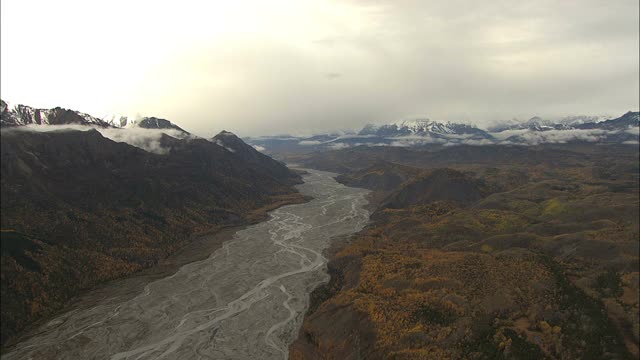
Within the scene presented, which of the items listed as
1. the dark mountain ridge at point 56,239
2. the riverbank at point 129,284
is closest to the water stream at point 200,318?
the riverbank at point 129,284

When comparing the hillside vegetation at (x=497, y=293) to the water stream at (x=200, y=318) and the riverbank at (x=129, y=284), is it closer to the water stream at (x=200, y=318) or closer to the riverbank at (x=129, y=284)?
the water stream at (x=200, y=318)

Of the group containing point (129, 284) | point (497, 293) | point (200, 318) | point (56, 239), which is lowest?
point (129, 284)

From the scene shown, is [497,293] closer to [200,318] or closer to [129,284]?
[200,318]

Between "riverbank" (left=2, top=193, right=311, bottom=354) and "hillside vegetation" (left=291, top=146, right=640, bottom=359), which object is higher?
"hillside vegetation" (left=291, top=146, right=640, bottom=359)

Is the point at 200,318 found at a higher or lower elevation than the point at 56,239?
lower

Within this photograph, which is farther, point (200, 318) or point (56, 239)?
point (56, 239)

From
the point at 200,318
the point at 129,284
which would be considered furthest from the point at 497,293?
the point at 129,284

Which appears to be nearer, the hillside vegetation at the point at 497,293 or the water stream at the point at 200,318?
the hillside vegetation at the point at 497,293

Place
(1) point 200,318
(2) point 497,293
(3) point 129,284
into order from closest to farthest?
(2) point 497,293 < (1) point 200,318 < (3) point 129,284

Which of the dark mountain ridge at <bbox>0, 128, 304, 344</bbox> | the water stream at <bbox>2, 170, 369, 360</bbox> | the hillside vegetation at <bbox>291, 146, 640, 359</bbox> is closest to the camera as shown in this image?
the hillside vegetation at <bbox>291, 146, 640, 359</bbox>

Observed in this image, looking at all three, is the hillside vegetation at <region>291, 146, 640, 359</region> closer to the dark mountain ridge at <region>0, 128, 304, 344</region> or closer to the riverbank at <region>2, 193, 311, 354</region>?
the riverbank at <region>2, 193, 311, 354</region>

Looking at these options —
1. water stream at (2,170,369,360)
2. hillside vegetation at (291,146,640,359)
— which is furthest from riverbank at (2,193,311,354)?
hillside vegetation at (291,146,640,359)

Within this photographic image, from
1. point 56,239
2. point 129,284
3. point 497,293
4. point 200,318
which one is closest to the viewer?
point 497,293

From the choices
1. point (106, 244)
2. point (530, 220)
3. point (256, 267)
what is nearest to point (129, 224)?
point (106, 244)
